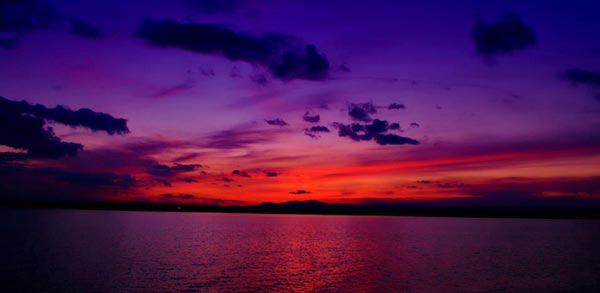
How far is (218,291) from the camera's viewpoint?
49.6 meters

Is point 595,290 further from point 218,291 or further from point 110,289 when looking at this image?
point 110,289

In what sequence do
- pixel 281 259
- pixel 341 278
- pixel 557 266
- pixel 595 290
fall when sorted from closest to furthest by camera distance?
1. pixel 595 290
2. pixel 341 278
3. pixel 557 266
4. pixel 281 259

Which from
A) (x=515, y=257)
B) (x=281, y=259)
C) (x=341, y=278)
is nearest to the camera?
(x=341, y=278)

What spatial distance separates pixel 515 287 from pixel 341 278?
19410 mm

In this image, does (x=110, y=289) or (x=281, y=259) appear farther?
(x=281, y=259)

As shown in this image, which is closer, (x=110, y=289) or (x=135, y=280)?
(x=110, y=289)

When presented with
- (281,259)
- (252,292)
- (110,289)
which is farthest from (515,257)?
(110,289)

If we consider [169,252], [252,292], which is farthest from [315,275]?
[169,252]

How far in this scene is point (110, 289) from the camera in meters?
48.3

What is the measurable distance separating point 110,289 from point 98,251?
124ft

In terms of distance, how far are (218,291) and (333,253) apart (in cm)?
4352

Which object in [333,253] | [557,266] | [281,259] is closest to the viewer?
[557,266]

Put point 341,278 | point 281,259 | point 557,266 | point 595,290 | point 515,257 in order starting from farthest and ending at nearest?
1. point 515,257
2. point 281,259
3. point 557,266
4. point 341,278
5. point 595,290

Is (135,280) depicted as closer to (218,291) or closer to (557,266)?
(218,291)
